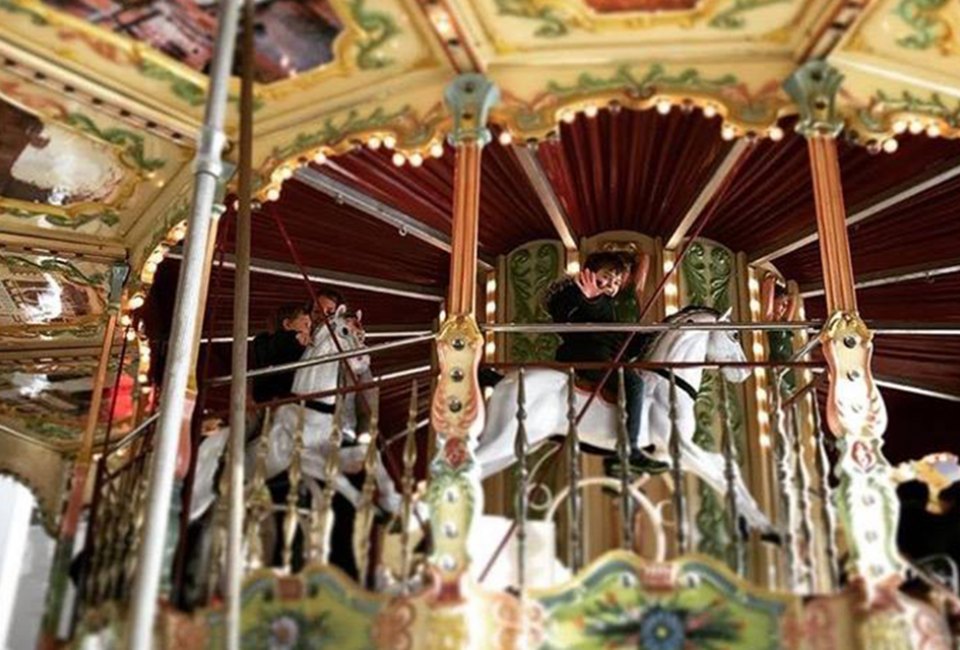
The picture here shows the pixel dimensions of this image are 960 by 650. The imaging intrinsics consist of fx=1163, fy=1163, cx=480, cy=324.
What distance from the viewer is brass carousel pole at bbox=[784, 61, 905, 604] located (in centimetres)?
467

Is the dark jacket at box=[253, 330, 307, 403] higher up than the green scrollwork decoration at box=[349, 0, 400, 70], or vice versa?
the green scrollwork decoration at box=[349, 0, 400, 70]

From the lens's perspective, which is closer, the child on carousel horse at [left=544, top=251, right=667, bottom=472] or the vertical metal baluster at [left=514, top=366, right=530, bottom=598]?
the vertical metal baluster at [left=514, top=366, right=530, bottom=598]

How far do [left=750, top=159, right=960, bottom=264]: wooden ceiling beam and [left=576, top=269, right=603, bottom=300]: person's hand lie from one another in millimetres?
1687

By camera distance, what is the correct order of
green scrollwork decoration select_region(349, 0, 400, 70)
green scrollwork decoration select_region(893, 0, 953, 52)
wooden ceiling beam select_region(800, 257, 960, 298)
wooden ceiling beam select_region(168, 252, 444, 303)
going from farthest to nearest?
wooden ceiling beam select_region(168, 252, 444, 303) → wooden ceiling beam select_region(800, 257, 960, 298) → green scrollwork decoration select_region(349, 0, 400, 70) → green scrollwork decoration select_region(893, 0, 953, 52)

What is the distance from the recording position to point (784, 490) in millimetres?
4980

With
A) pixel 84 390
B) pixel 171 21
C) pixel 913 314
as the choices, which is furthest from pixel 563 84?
pixel 84 390

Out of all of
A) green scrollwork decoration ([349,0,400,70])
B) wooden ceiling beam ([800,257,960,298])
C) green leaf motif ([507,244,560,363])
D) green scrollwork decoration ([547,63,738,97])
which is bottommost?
green leaf motif ([507,244,560,363])

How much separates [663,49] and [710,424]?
2.49 metres

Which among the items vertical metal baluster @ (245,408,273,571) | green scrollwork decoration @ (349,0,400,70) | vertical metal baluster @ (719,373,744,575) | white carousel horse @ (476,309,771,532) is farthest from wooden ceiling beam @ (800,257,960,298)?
vertical metal baluster @ (245,408,273,571)

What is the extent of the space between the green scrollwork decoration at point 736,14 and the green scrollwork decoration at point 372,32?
1.59m

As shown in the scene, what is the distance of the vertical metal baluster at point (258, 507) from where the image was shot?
5195 millimetres

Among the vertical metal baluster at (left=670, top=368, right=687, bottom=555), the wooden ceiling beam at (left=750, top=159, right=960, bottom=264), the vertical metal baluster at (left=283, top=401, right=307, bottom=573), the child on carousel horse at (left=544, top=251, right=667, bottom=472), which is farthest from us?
the wooden ceiling beam at (left=750, top=159, right=960, bottom=264)

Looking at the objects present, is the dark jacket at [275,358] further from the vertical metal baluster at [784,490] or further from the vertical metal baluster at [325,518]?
the vertical metal baluster at [784,490]

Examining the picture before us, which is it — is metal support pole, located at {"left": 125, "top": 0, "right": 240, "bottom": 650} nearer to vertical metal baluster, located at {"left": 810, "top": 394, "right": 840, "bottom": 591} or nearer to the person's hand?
vertical metal baluster, located at {"left": 810, "top": 394, "right": 840, "bottom": 591}
